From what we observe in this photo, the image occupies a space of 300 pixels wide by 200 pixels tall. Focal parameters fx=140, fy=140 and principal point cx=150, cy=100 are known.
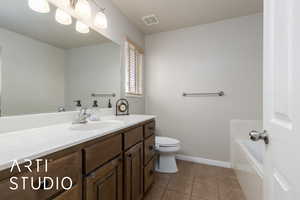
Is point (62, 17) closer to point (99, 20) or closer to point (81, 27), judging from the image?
point (81, 27)

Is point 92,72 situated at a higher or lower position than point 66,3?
lower

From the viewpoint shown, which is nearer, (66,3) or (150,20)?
(66,3)

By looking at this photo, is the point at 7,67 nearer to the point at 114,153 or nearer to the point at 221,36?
the point at 114,153

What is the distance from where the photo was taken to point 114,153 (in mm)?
965

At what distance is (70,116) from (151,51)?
1853mm

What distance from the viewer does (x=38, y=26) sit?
1.07m

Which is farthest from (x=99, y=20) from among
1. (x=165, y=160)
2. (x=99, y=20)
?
(x=165, y=160)

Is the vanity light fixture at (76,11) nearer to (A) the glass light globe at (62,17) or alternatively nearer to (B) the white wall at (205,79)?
(A) the glass light globe at (62,17)

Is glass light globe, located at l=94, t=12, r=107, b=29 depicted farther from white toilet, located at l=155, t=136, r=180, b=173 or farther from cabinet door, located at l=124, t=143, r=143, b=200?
white toilet, located at l=155, t=136, r=180, b=173

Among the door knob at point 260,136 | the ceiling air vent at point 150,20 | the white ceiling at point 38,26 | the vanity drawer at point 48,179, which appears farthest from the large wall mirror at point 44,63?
the door knob at point 260,136

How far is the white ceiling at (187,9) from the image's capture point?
179 centimetres

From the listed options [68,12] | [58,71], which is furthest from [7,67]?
[68,12]

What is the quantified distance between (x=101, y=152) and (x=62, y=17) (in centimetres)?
116

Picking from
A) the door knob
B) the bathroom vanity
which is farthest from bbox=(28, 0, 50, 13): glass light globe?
the door knob
